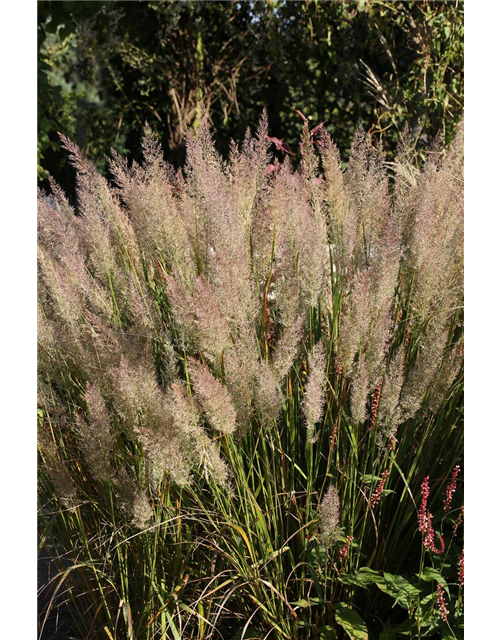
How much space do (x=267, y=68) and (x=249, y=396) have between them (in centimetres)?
721

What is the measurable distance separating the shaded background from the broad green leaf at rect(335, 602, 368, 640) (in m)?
4.65

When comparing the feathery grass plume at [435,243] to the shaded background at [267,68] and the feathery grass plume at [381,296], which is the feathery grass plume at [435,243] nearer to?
the feathery grass plume at [381,296]

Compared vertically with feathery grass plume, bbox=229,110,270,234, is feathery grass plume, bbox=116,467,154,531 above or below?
below

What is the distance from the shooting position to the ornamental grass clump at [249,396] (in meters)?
1.28

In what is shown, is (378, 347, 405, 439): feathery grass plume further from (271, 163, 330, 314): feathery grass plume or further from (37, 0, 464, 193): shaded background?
(37, 0, 464, 193): shaded background

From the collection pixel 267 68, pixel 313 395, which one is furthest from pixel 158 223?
pixel 267 68

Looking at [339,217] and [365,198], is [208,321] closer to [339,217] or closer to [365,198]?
[339,217]

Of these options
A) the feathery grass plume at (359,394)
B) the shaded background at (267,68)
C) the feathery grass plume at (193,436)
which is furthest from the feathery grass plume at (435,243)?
the shaded background at (267,68)

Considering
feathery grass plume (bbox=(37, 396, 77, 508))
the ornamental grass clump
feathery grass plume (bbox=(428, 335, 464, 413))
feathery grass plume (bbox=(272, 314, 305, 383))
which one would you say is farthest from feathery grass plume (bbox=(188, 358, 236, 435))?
feathery grass plume (bbox=(428, 335, 464, 413))

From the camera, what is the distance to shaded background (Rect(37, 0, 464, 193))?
5766mm

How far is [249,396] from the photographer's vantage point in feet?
4.17

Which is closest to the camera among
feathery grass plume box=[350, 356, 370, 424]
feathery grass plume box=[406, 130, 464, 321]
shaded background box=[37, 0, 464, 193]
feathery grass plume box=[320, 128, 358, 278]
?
feathery grass plume box=[350, 356, 370, 424]
